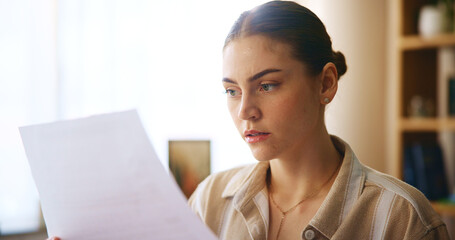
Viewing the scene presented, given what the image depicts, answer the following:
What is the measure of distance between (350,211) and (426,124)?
1.25 metres

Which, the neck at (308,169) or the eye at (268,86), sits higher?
the eye at (268,86)

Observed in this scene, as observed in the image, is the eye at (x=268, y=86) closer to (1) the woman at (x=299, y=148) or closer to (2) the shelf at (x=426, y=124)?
(1) the woman at (x=299, y=148)

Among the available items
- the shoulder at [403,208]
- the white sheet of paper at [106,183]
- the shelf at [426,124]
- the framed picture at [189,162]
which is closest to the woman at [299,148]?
the shoulder at [403,208]

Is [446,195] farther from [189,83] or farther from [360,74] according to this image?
[189,83]

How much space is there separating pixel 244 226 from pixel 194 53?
131 cm

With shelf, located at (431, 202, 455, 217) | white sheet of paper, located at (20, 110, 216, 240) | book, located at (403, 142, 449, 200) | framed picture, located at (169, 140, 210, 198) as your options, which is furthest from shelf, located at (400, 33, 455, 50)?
white sheet of paper, located at (20, 110, 216, 240)

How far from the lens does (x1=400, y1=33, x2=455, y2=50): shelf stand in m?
1.89

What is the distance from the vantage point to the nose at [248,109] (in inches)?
35.5

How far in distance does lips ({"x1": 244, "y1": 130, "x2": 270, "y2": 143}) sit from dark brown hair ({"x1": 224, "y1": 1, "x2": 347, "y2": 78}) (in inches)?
6.8

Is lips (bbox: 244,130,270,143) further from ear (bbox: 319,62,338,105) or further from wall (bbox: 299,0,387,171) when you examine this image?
wall (bbox: 299,0,387,171)

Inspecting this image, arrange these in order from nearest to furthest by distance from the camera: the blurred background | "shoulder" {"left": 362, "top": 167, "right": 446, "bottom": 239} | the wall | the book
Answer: "shoulder" {"left": 362, "top": 167, "right": 446, "bottom": 239} < the blurred background < the book < the wall

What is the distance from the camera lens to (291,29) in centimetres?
93

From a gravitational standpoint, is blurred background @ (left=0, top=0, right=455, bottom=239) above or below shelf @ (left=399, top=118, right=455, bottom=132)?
above

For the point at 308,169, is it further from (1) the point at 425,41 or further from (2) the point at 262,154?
(1) the point at 425,41
